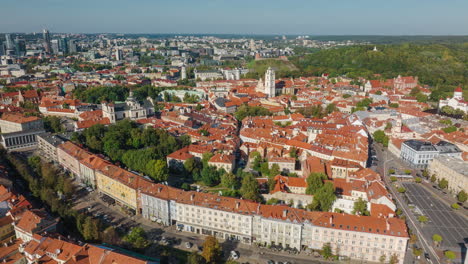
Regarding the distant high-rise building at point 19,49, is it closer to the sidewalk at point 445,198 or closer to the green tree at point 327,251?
the green tree at point 327,251

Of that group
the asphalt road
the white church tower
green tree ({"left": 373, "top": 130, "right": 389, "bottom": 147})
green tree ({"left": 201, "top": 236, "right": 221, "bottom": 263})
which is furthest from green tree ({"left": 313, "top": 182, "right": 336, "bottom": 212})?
the white church tower

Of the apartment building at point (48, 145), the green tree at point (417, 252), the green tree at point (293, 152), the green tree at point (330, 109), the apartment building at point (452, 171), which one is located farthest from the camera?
the green tree at point (330, 109)

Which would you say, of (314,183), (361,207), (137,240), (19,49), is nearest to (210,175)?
(314,183)

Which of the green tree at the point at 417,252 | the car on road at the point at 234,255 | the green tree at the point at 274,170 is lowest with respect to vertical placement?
the car on road at the point at 234,255

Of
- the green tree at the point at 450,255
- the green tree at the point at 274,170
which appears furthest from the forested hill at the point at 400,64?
the green tree at the point at 450,255

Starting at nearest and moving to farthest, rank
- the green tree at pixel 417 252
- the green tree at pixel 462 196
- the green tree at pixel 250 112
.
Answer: the green tree at pixel 417 252 → the green tree at pixel 462 196 → the green tree at pixel 250 112

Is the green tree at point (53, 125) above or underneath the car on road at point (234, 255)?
above

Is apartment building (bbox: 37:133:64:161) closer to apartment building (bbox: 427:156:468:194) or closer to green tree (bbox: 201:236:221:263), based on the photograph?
green tree (bbox: 201:236:221:263)

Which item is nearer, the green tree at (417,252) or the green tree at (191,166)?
the green tree at (417,252)
